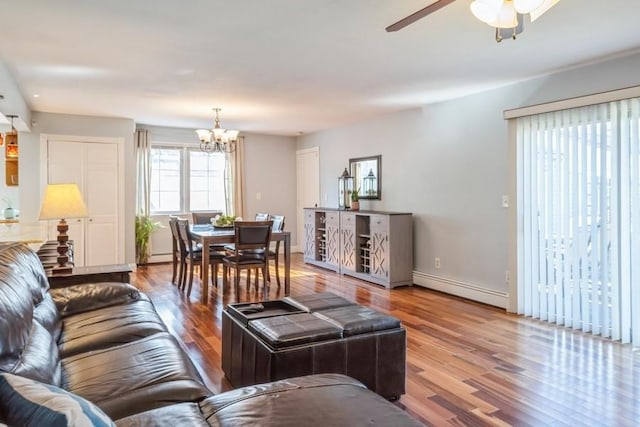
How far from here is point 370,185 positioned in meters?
6.48

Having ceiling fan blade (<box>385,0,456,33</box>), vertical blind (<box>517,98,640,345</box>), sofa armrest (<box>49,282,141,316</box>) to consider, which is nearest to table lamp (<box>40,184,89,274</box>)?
sofa armrest (<box>49,282,141,316</box>)

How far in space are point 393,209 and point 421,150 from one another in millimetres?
989

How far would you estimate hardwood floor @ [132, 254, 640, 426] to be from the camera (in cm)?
234

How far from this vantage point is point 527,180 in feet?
13.6

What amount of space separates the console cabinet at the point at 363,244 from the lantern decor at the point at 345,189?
0.30 m

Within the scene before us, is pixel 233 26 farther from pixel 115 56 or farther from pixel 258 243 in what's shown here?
pixel 258 243

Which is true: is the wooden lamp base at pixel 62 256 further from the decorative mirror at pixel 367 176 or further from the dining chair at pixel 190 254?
the decorative mirror at pixel 367 176

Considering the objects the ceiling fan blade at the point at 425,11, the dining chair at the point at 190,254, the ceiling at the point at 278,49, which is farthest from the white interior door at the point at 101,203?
the ceiling fan blade at the point at 425,11

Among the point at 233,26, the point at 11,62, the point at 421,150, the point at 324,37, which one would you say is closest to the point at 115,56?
the point at 11,62

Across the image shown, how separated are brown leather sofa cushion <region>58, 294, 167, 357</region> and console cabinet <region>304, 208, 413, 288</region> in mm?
3359

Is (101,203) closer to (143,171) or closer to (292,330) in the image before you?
(143,171)

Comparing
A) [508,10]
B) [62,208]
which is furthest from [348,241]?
[508,10]

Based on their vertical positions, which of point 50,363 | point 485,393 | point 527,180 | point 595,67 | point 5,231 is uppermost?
point 595,67

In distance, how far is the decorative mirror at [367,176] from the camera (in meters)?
6.34
